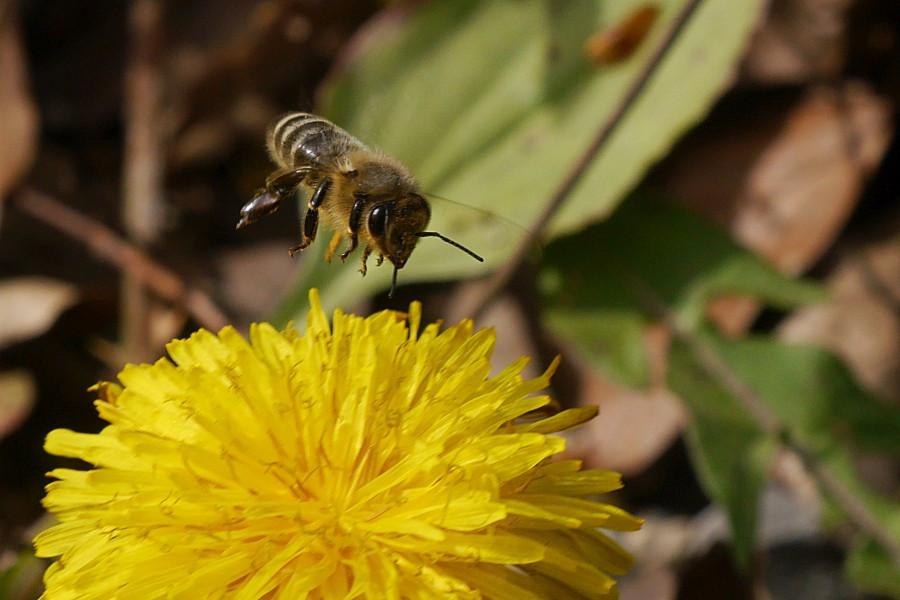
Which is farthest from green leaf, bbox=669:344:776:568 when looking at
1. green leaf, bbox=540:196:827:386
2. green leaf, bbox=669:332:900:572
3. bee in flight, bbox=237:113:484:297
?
bee in flight, bbox=237:113:484:297

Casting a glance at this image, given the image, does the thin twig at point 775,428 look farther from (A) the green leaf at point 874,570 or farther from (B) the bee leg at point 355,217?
(B) the bee leg at point 355,217

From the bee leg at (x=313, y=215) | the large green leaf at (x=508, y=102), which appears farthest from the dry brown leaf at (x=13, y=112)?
the bee leg at (x=313, y=215)

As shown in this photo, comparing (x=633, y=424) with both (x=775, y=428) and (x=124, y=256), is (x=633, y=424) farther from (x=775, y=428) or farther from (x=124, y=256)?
(x=124, y=256)

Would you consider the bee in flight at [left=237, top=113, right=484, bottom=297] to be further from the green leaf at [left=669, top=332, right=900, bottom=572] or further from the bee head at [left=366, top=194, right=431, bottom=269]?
the green leaf at [left=669, top=332, right=900, bottom=572]

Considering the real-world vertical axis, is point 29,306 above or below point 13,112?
below

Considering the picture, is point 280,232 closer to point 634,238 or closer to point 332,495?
point 634,238

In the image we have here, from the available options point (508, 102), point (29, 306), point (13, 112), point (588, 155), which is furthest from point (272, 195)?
point (13, 112)
